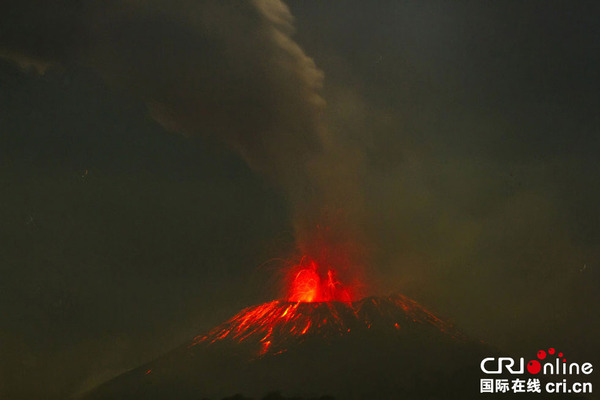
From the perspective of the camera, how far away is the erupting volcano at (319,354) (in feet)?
41.6

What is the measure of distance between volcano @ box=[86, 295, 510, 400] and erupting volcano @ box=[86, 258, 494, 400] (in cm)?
2

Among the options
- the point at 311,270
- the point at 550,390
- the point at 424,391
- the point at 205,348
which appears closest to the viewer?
the point at 424,391

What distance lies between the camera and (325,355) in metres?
13.6

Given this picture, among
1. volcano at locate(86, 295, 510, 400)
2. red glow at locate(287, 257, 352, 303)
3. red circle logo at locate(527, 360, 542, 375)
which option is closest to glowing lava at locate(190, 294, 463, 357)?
volcano at locate(86, 295, 510, 400)

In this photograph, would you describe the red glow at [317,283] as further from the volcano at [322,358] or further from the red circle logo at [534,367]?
the red circle logo at [534,367]

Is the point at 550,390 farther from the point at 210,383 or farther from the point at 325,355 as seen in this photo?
the point at 210,383

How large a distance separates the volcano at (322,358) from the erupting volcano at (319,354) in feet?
0.06

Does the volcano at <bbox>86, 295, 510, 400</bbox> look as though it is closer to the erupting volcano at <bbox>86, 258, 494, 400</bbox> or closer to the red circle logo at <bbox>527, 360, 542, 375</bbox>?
the erupting volcano at <bbox>86, 258, 494, 400</bbox>

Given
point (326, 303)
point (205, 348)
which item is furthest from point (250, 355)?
point (326, 303)

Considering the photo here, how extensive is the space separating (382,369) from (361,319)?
1447 mm

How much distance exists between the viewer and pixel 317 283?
1516 cm

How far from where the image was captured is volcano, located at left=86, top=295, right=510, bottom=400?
12.6m

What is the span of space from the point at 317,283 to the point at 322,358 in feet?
6.65

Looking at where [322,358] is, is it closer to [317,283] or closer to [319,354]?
[319,354]
